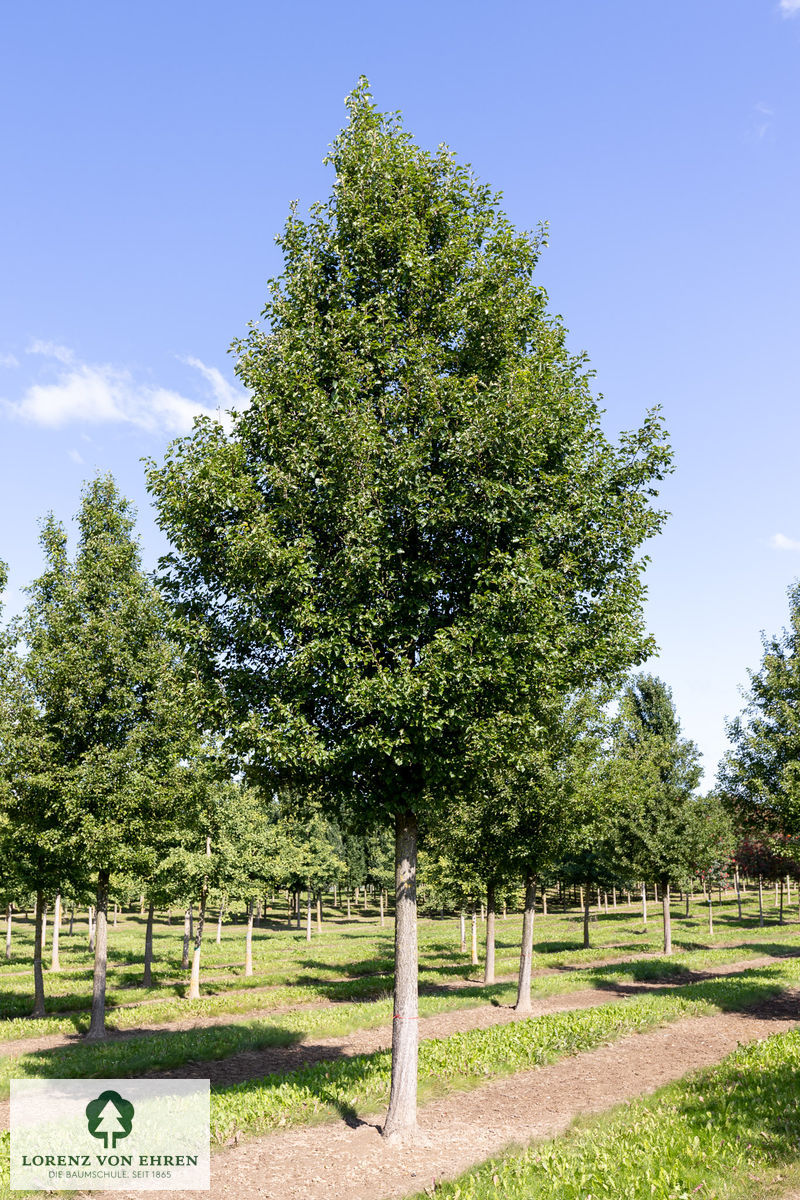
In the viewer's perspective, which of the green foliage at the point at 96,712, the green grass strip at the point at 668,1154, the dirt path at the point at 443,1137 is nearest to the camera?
the green grass strip at the point at 668,1154

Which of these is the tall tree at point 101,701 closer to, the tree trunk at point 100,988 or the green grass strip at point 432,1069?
the tree trunk at point 100,988

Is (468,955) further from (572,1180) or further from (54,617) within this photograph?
(572,1180)

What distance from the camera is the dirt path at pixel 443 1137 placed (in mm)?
9969

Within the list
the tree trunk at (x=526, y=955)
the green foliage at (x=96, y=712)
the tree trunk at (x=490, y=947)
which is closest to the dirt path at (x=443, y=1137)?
the tree trunk at (x=526, y=955)

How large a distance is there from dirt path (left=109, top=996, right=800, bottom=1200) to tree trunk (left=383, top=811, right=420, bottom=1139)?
1.47ft

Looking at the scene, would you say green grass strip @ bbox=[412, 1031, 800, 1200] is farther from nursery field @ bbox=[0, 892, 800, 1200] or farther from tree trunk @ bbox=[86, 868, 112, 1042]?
tree trunk @ bbox=[86, 868, 112, 1042]

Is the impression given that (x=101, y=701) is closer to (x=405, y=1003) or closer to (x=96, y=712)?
(x=96, y=712)

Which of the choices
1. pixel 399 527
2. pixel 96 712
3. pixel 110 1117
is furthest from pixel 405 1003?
pixel 96 712

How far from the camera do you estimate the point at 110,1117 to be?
12797 millimetres

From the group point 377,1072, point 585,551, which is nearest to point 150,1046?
point 377,1072

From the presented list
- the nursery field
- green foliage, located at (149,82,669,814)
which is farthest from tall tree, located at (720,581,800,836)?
green foliage, located at (149,82,669,814)

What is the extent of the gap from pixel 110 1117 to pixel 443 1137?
5.63 meters

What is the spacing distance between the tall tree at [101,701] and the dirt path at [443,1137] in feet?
39.1

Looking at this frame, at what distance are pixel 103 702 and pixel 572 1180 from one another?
1846 cm
